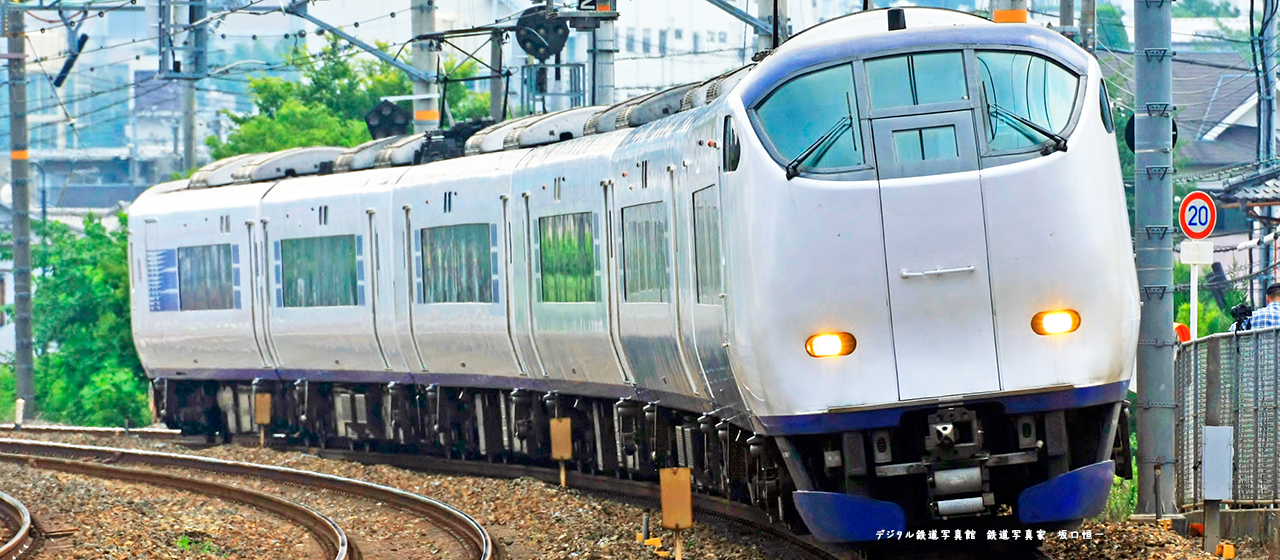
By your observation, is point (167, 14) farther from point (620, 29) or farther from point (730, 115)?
point (620, 29)

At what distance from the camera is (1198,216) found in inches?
580

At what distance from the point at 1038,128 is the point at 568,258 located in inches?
230

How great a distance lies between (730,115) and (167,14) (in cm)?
1894

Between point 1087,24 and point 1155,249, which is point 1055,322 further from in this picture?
point 1087,24

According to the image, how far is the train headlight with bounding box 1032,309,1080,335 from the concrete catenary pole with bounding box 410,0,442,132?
15119mm

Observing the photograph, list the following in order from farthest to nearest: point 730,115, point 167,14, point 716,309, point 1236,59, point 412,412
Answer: point 1236,59, point 167,14, point 412,412, point 716,309, point 730,115

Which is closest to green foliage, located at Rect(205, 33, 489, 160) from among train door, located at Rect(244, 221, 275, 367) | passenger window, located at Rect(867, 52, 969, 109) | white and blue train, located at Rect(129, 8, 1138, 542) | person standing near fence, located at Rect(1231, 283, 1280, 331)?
train door, located at Rect(244, 221, 275, 367)

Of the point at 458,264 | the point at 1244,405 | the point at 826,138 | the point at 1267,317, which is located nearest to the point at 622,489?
the point at 458,264

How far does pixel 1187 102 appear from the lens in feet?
188

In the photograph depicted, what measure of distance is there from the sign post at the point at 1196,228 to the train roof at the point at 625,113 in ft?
13.3

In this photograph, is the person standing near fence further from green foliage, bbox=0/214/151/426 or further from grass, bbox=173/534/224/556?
green foliage, bbox=0/214/151/426

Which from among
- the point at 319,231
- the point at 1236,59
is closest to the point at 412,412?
the point at 319,231

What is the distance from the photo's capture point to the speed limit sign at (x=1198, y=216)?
1461 centimetres

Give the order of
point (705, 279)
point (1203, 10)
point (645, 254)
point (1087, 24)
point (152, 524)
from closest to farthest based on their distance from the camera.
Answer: point (705, 279) < point (645, 254) < point (152, 524) < point (1087, 24) < point (1203, 10)
